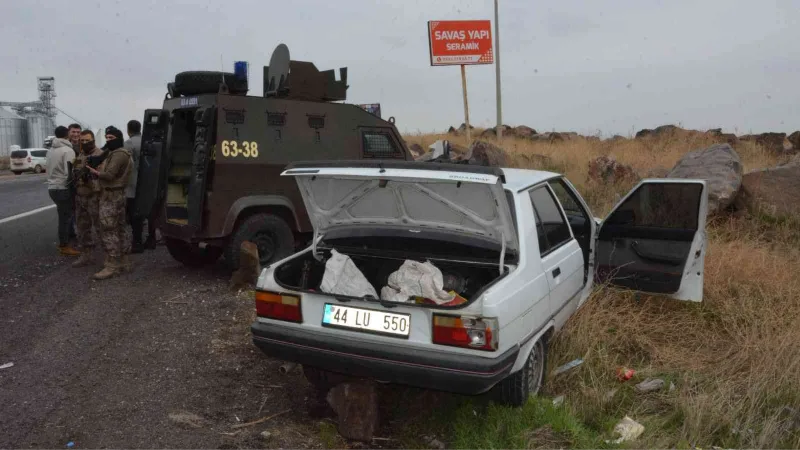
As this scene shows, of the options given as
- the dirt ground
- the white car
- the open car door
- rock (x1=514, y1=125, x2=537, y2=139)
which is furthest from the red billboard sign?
the white car

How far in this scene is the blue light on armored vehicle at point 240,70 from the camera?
749cm

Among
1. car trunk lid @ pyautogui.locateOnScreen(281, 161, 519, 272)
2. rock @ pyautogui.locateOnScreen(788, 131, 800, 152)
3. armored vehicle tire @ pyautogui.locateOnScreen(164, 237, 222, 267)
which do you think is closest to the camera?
car trunk lid @ pyautogui.locateOnScreen(281, 161, 519, 272)

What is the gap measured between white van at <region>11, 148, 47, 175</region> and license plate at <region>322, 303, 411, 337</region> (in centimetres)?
3327

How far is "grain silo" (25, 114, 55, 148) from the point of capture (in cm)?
6215

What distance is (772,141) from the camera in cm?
1725

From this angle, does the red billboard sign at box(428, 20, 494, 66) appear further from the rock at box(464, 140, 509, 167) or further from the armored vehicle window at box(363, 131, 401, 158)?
the armored vehicle window at box(363, 131, 401, 158)

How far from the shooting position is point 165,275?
775 centimetres

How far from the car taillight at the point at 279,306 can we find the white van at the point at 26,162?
1291 inches

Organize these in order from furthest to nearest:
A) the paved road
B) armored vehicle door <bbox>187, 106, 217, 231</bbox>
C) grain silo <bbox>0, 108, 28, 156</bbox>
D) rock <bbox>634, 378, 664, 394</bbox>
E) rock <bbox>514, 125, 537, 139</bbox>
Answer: grain silo <bbox>0, 108, 28, 156</bbox> → rock <bbox>514, 125, 537, 139</bbox> → the paved road → armored vehicle door <bbox>187, 106, 217, 231</bbox> → rock <bbox>634, 378, 664, 394</bbox>

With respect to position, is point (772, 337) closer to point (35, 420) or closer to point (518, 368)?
point (518, 368)

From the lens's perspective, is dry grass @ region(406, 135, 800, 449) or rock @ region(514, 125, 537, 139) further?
A: rock @ region(514, 125, 537, 139)

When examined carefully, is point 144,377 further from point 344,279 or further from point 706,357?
point 706,357

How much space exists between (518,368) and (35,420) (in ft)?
9.55

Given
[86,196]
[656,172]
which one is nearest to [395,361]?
[86,196]
